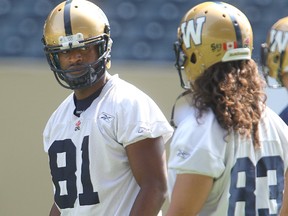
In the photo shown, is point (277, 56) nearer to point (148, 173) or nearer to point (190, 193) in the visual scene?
point (148, 173)

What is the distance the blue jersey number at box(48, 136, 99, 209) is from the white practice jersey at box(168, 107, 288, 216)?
641 mm

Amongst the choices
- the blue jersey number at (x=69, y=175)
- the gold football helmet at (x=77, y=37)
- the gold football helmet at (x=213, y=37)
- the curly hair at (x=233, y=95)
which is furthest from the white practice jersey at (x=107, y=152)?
the curly hair at (x=233, y=95)

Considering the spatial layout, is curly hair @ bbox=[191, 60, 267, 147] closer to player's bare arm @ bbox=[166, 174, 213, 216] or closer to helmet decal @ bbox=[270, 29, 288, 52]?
player's bare arm @ bbox=[166, 174, 213, 216]

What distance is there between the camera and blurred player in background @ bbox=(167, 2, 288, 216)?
275cm

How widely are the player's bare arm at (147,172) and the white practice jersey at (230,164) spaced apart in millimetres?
500

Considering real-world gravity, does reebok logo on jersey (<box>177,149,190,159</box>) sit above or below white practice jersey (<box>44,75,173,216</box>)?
above

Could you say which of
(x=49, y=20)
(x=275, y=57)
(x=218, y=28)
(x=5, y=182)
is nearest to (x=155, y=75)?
(x=5, y=182)

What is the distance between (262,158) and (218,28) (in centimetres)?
48

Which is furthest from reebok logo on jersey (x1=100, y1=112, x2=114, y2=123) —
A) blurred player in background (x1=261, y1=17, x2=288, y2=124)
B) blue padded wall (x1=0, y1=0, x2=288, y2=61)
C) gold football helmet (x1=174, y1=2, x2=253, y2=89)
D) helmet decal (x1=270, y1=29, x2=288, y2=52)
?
blue padded wall (x1=0, y1=0, x2=288, y2=61)

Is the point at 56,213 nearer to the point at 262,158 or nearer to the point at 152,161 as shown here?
the point at 152,161

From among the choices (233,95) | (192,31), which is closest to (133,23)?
(192,31)

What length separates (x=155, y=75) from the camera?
20.1 feet

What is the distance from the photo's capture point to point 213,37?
9.92 ft

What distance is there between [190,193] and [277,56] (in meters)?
1.66
